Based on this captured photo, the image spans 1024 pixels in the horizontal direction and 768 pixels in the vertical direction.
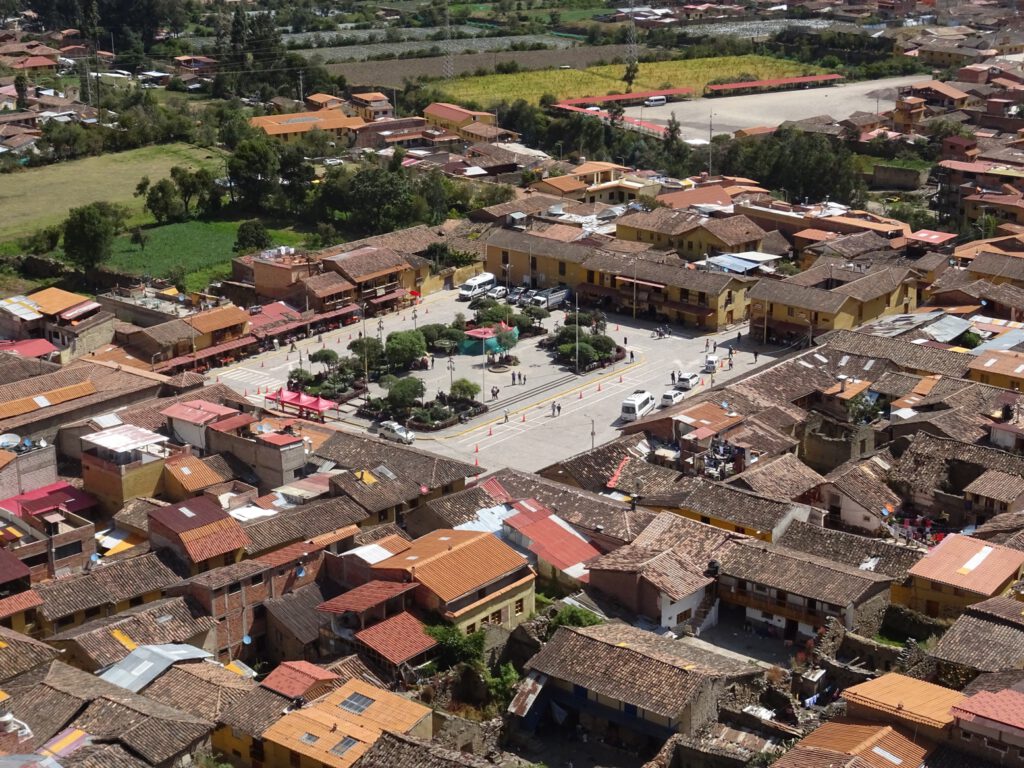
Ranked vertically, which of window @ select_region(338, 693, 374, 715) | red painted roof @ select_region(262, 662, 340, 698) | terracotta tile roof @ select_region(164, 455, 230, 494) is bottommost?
terracotta tile roof @ select_region(164, 455, 230, 494)

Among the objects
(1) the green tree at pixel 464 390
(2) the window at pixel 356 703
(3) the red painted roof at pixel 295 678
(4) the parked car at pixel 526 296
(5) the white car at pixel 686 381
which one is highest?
(3) the red painted roof at pixel 295 678

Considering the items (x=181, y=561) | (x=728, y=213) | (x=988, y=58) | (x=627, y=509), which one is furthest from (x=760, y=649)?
(x=988, y=58)

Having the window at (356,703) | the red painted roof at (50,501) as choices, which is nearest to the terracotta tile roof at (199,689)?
the window at (356,703)

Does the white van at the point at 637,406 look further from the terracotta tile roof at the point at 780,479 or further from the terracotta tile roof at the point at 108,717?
the terracotta tile roof at the point at 108,717

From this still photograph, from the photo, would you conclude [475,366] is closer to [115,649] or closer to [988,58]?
[115,649]

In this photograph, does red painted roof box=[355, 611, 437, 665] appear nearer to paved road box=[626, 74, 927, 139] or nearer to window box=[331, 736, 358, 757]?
window box=[331, 736, 358, 757]

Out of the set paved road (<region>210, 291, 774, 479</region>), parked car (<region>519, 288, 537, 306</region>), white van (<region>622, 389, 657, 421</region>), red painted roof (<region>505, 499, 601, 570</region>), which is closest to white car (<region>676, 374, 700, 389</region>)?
paved road (<region>210, 291, 774, 479</region>)

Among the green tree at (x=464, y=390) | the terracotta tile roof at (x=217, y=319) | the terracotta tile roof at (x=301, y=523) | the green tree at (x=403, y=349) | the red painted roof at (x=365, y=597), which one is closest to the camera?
the red painted roof at (x=365, y=597)
